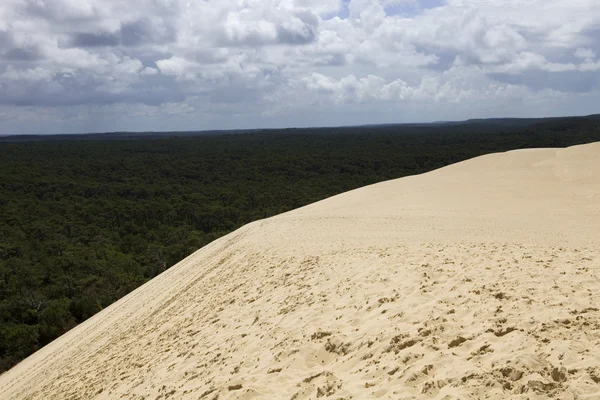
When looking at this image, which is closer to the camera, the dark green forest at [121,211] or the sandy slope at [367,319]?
the sandy slope at [367,319]

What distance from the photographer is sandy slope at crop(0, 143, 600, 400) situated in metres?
5.52

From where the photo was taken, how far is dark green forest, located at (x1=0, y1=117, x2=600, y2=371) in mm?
30531

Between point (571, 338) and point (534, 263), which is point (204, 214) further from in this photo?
point (571, 338)

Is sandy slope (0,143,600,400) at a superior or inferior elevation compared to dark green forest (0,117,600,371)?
superior

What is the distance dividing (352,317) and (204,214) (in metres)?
45.5

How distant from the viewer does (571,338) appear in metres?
5.58

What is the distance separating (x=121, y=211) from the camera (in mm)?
53875

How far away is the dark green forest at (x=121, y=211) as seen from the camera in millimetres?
30531

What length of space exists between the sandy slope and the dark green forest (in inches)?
622

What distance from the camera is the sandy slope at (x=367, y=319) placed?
552 cm

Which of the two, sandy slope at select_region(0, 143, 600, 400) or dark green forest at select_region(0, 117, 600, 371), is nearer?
sandy slope at select_region(0, 143, 600, 400)

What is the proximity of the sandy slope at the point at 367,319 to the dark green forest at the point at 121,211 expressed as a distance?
51.8 ft

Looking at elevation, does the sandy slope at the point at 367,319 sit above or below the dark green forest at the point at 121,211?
above

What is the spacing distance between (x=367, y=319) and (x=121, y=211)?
50171mm
